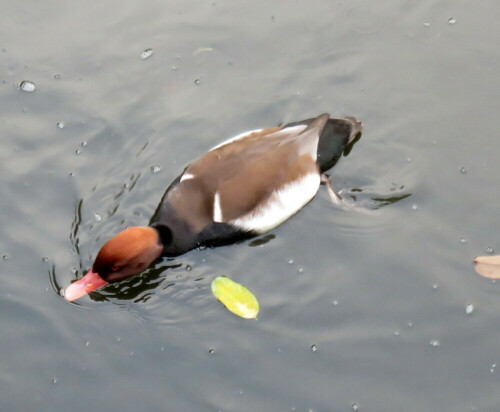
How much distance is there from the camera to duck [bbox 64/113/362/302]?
18.0ft

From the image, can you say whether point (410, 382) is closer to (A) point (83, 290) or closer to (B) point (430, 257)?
(B) point (430, 257)

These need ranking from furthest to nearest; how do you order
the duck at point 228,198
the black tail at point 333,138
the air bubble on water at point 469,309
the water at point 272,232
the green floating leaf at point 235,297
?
the black tail at point 333,138 < the duck at point 228,198 < the green floating leaf at point 235,297 < the air bubble on water at point 469,309 < the water at point 272,232

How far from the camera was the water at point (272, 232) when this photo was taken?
5.00 m

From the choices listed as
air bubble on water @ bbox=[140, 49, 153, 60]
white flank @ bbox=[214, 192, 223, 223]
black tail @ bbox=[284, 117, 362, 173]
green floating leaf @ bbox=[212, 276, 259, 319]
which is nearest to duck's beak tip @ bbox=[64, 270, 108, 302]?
green floating leaf @ bbox=[212, 276, 259, 319]

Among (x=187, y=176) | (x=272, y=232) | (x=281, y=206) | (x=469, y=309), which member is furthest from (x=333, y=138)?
(x=469, y=309)

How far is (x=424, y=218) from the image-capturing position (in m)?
5.81

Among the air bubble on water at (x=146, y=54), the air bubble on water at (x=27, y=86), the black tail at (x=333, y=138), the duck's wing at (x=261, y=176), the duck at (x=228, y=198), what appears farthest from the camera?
the air bubble on water at (x=146, y=54)

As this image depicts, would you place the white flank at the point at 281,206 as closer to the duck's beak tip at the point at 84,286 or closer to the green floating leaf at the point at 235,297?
the green floating leaf at the point at 235,297

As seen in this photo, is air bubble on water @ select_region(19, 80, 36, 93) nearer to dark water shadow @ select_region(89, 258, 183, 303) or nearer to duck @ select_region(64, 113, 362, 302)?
duck @ select_region(64, 113, 362, 302)

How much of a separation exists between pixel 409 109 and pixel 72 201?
9.40 feet

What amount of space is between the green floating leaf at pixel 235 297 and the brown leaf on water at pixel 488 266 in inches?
61.9

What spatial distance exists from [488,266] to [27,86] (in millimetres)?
4157

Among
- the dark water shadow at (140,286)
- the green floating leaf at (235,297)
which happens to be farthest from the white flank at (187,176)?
the green floating leaf at (235,297)

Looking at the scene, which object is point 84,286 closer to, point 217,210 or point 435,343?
point 217,210
